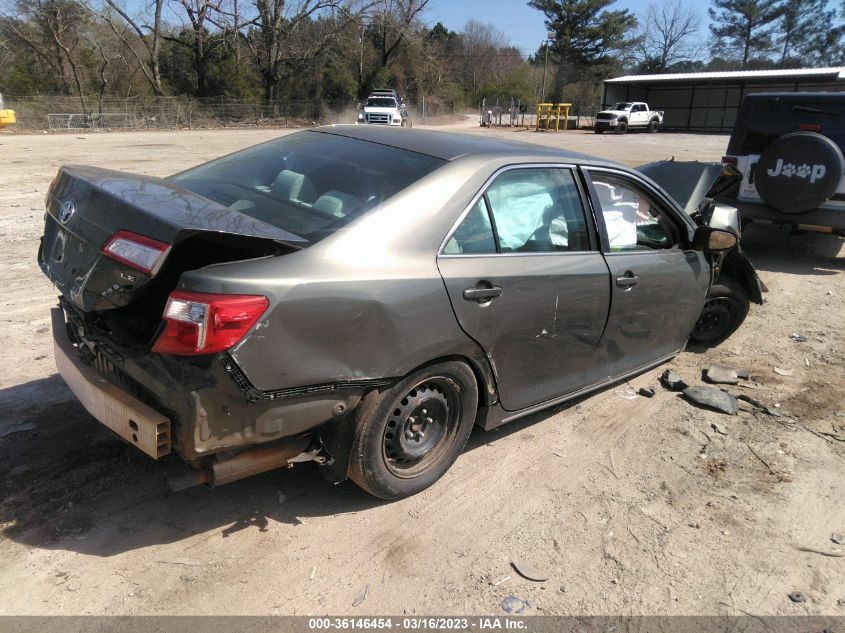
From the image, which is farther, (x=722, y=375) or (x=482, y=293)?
(x=722, y=375)

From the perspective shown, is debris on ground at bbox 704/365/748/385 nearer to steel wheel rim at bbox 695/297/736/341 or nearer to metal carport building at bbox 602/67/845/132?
steel wheel rim at bbox 695/297/736/341

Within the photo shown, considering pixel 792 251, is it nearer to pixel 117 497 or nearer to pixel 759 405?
pixel 759 405

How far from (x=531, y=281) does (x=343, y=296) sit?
3.64 ft

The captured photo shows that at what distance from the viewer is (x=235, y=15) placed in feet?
153

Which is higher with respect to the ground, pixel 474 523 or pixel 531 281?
pixel 531 281

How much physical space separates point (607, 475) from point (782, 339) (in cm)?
321

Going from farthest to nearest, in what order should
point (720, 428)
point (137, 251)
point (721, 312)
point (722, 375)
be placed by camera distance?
point (721, 312), point (722, 375), point (720, 428), point (137, 251)

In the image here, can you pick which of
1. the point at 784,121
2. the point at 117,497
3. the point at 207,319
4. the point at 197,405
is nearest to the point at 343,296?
the point at 207,319

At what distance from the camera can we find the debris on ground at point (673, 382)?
4.62 metres

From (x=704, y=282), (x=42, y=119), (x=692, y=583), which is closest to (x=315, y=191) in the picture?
(x=692, y=583)

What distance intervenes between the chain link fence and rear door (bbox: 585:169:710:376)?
38.0 metres

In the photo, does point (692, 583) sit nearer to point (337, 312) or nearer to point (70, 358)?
point (337, 312)

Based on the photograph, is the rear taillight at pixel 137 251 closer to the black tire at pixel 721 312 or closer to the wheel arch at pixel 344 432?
the wheel arch at pixel 344 432

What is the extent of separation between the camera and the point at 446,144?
3434mm
